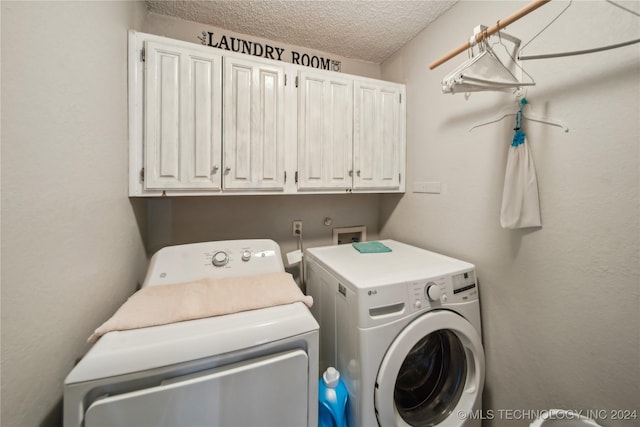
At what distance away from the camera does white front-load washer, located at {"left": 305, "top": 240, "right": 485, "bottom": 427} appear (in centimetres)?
90

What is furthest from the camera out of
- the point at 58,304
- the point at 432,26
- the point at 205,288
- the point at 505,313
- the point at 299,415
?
the point at 432,26

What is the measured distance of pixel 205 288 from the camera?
965mm

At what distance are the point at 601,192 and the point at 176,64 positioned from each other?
6.32 ft

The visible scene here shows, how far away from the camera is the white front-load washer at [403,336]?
90cm

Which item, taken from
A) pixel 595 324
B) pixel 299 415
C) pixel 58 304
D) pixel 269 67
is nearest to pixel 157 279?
pixel 58 304

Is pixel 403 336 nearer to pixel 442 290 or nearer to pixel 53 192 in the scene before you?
pixel 442 290

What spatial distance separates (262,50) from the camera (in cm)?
163

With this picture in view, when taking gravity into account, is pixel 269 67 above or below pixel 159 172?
above

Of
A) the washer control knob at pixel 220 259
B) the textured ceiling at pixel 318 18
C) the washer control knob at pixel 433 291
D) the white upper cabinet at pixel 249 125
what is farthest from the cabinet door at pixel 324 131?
the washer control knob at pixel 433 291

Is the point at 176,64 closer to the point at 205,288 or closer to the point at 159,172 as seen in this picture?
the point at 159,172

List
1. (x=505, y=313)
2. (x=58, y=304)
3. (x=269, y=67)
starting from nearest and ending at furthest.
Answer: (x=58, y=304) < (x=505, y=313) < (x=269, y=67)

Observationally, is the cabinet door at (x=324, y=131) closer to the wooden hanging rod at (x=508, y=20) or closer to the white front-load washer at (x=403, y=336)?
the white front-load washer at (x=403, y=336)

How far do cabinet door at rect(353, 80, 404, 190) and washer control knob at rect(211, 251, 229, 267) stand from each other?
3.10ft

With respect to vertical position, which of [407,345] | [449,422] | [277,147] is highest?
[277,147]
